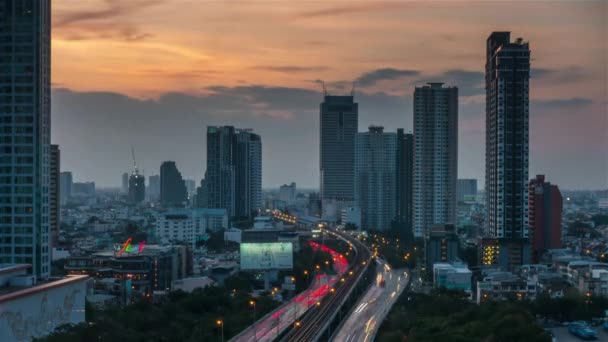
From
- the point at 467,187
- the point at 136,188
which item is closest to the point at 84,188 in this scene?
the point at 136,188

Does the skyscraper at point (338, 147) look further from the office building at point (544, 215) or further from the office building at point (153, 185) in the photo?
the office building at point (153, 185)

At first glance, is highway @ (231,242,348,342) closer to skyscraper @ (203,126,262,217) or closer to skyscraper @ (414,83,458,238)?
skyscraper @ (414,83,458,238)

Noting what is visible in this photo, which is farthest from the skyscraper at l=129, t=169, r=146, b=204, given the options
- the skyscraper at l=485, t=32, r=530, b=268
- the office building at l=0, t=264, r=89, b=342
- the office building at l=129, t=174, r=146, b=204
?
the office building at l=0, t=264, r=89, b=342

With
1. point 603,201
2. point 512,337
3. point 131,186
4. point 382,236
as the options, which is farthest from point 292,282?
point 131,186

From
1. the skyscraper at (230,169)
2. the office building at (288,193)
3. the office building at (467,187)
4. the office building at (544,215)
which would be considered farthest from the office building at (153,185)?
the office building at (544,215)

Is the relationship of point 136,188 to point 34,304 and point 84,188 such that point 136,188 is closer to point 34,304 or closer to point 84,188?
point 84,188
